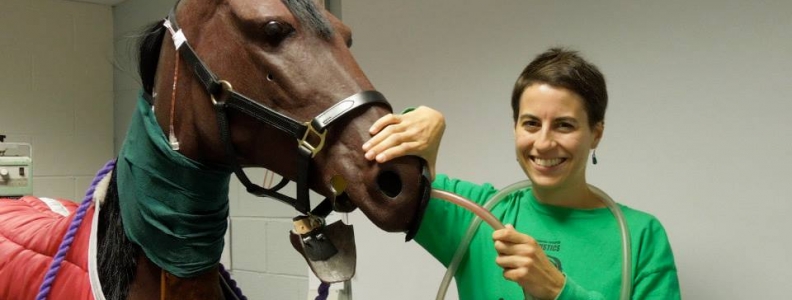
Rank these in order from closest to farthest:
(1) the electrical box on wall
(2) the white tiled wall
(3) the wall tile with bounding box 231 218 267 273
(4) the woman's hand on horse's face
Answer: (4) the woman's hand on horse's face
(1) the electrical box on wall
(3) the wall tile with bounding box 231 218 267 273
(2) the white tiled wall

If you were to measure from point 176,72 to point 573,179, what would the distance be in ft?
2.19

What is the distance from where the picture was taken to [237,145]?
800 millimetres

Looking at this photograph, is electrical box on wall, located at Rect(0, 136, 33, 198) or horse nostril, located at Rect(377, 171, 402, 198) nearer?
horse nostril, located at Rect(377, 171, 402, 198)

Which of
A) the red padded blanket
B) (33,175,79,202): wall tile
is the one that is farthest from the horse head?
(33,175,79,202): wall tile

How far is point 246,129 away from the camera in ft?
2.58

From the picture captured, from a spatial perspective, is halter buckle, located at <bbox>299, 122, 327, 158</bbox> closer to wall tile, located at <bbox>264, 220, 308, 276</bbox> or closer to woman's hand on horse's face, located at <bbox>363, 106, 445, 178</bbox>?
woman's hand on horse's face, located at <bbox>363, 106, 445, 178</bbox>

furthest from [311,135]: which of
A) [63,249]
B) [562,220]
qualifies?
[562,220]

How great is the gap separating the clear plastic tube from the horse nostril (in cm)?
10

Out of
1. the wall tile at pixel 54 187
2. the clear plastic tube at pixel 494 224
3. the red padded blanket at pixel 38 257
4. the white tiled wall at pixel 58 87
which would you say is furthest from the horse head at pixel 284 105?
the wall tile at pixel 54 187

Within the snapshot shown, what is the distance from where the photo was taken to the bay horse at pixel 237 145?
0.73 metres

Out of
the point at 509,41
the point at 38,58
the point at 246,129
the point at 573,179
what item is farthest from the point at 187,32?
the point at 38,58

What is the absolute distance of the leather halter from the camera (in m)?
0.73

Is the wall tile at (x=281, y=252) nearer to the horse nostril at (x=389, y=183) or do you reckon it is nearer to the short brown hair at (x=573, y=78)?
the short brown hair at (x=573, y=78)

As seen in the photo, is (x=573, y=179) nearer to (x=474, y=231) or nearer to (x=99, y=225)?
(x=474, y=231)
